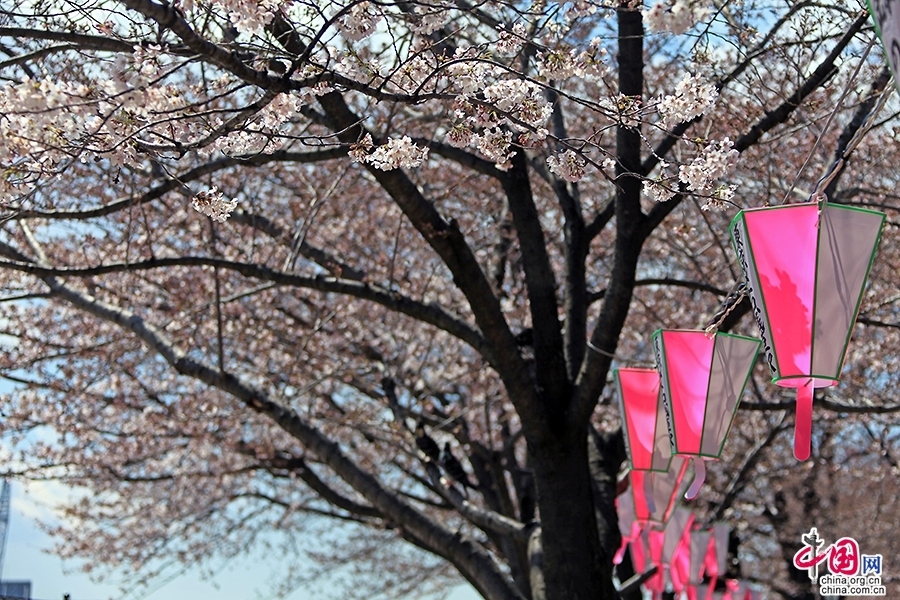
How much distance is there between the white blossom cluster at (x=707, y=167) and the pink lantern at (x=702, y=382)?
71 cm

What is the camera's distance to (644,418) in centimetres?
450

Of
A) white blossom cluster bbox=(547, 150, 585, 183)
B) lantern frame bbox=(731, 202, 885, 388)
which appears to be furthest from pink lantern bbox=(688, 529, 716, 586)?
white blossom cluster bbox=(547, 150, 585, 183)

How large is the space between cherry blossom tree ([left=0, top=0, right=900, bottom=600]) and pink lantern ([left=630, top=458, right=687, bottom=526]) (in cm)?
47

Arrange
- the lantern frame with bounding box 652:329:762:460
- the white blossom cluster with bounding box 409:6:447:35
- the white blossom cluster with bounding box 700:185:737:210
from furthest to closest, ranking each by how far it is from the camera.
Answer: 1. the lantern frame with bounding box 652:329:762:460
2. the white blossom cluster with bounding box 409:6:447:35
3. the white blossom cluster with bounding box 700:185:737:210

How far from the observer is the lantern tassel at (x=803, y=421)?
125 inches

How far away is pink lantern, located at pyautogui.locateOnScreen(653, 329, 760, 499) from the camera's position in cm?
378

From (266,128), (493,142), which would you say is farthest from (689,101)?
(266,128)

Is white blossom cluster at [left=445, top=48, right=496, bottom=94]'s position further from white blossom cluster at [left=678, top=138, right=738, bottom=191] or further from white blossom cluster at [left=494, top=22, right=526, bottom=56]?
white blossom cluster at [left=678, top=138, right=738, bottom=191]

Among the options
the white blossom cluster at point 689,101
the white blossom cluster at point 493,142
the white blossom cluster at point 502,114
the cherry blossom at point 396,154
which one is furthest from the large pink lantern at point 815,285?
the cherry blossom at point 396,154

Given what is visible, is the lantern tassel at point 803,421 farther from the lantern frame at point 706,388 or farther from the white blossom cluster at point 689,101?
the white blossom cluster at point 689,101

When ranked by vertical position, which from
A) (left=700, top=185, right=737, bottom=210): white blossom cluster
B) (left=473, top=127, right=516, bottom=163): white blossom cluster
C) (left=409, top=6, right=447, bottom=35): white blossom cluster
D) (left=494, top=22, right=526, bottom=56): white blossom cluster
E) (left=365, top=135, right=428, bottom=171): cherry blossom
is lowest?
(left=700, top=185, right=737, bottom=210): white blossom cluster

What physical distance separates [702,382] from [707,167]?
95 cm

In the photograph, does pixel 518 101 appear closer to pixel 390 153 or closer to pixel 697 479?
pixel 390 153

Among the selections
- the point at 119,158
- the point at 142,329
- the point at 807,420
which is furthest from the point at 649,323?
the point at 119,158
